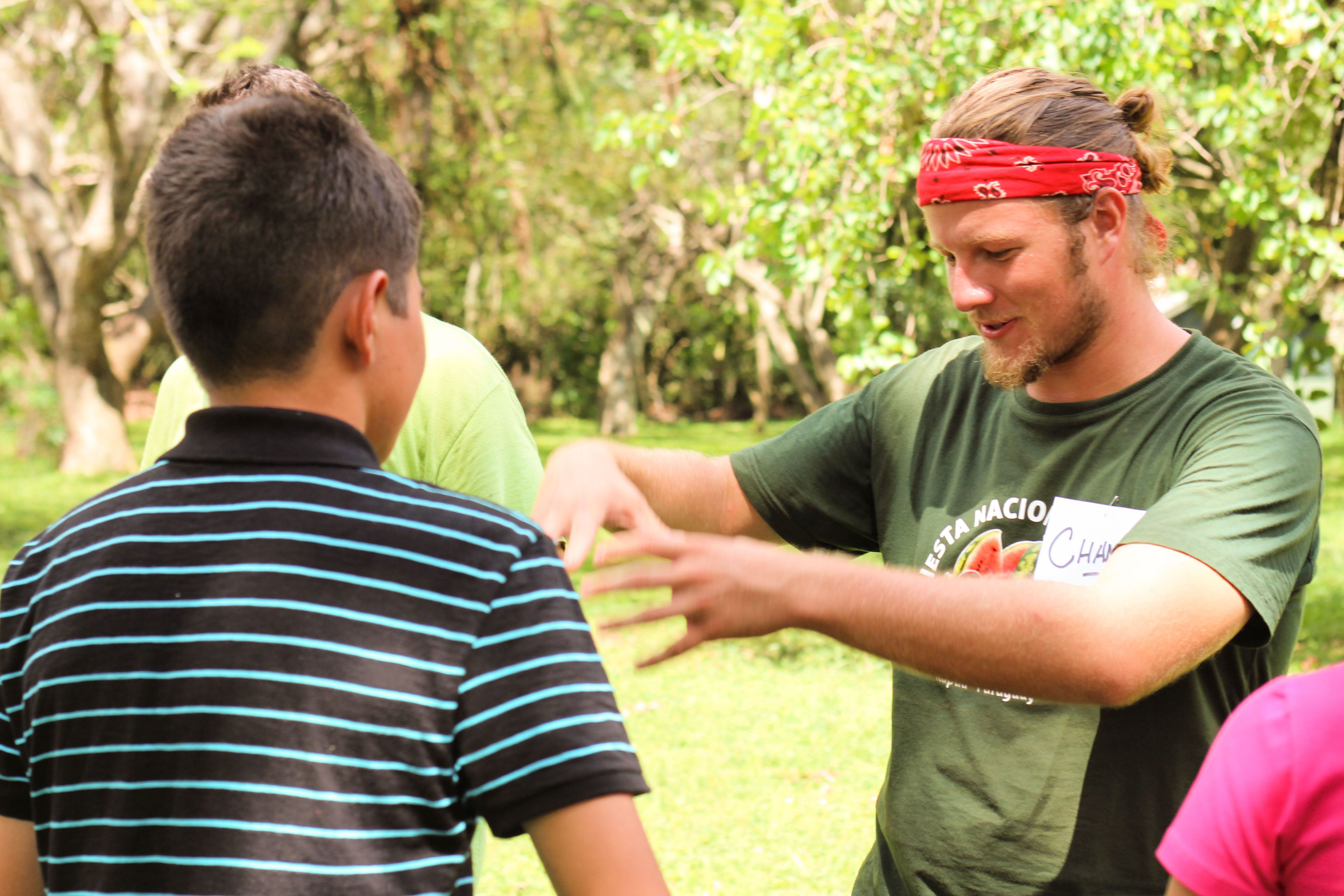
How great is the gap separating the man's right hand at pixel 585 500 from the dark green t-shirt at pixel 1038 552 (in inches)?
21.5

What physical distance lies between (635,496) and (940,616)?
52 centimetres

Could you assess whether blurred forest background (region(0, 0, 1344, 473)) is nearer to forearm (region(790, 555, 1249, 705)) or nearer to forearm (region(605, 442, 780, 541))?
forearm (region(605, 442, 780, 541))

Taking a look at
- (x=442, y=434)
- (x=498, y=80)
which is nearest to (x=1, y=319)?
(x=498, y=80)

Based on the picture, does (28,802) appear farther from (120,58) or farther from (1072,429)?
(120,58)

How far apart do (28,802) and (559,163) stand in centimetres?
1724

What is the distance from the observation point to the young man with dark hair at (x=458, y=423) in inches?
93.3

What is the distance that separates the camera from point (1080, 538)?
6.26 feet

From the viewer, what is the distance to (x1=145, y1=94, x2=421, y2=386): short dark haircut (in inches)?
51.5

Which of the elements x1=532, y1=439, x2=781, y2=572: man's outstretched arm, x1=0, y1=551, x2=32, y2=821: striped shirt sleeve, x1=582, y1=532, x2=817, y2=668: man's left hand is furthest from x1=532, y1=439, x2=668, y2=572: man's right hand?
x1=0, y1=551, x2=32, y2=821: striped shirt sleeve

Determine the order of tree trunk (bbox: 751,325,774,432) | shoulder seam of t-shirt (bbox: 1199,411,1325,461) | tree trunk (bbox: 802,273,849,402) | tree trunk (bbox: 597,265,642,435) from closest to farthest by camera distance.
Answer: shoulder seam of t-shirt (bbox: 1199,411,1325,461) → tree trunk (bbox: 802,273,849,402) → tree trunk (bbox: 597,265,642,435) → tree trunk (bbox: 751,325,774,432)

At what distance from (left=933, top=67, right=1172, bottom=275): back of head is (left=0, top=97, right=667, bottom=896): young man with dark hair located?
3.76ft

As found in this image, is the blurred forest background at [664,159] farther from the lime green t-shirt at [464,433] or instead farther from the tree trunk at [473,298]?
the lime green t-shirt at [464,433]

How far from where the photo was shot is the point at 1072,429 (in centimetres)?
199

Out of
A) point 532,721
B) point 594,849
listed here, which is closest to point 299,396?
point 532,721
